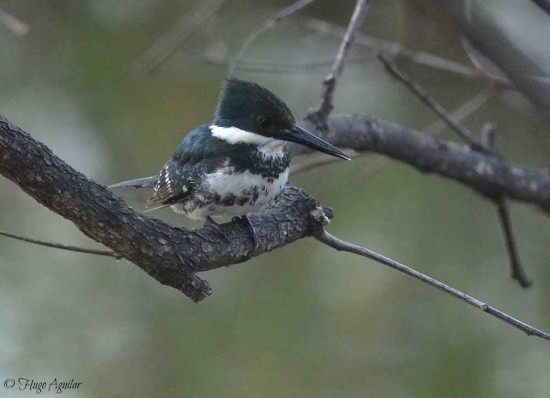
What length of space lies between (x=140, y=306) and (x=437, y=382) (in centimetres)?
138

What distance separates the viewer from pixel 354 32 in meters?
2.67

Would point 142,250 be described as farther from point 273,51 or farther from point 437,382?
point 273,51

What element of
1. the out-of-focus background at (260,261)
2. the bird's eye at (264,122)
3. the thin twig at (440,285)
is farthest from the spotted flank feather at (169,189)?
the out-of-focus background at (260,261)

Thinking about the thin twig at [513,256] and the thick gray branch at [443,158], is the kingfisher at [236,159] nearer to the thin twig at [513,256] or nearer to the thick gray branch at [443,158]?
the thick gray branch at [443,158]

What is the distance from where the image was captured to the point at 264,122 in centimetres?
235

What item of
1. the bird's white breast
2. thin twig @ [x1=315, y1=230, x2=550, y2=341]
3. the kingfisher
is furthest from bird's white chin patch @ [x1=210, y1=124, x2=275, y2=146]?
thin twig @ [x1=315, y1=230, x2=550, y2=341]

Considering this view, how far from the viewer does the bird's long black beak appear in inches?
90.2

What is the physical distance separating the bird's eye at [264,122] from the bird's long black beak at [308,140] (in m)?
0.05

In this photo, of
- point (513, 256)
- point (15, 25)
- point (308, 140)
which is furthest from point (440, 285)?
point (15, 25)

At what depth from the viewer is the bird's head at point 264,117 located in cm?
232

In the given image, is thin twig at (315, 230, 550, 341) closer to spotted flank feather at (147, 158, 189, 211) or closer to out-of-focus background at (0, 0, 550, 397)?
spotted flank feather at (147, 158, 189, 211)

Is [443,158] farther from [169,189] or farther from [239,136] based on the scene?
[169,189]

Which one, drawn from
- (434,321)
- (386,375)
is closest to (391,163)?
(434,321)

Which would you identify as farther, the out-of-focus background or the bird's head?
the out-of-focus background
